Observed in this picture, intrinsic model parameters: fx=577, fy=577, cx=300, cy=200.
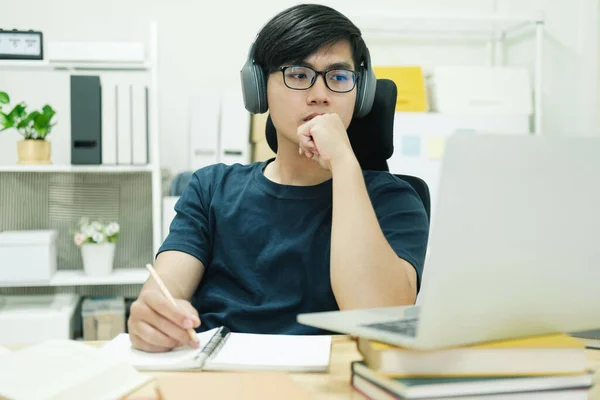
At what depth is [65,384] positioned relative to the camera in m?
0.58

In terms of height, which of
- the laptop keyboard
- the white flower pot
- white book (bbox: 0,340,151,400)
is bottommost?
the white flower pot

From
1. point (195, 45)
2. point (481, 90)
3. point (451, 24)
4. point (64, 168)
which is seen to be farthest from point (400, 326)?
point (451, 24)

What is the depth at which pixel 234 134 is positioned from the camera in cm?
245

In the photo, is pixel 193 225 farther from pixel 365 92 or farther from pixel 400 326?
pixel 400 326

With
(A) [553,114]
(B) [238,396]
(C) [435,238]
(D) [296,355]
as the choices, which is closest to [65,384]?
(B) [238,396]

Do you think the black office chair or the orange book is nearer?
the orange book

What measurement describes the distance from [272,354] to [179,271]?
0.38 metres

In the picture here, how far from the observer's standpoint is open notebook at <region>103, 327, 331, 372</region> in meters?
0.72

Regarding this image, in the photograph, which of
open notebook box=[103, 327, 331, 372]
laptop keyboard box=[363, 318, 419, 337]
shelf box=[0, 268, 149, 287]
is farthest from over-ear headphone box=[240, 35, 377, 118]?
shelf box=[0, 268, 149, 287]

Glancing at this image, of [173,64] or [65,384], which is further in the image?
[173,64]

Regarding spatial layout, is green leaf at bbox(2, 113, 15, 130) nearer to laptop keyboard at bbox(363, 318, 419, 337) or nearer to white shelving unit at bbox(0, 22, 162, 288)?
white shelving unit at bbox(0, 22, 162, 288)

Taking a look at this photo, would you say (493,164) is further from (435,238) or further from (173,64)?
(173,64)

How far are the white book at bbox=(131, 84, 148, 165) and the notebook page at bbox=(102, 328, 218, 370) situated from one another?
1.49 m

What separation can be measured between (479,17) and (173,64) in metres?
1.41
